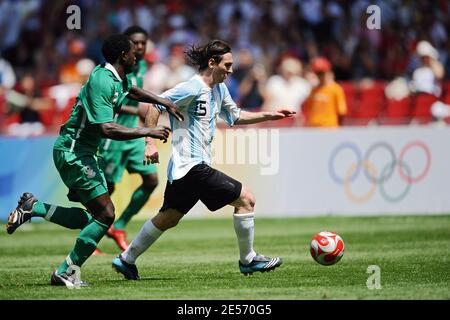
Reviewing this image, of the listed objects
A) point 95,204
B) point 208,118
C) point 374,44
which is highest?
point 374,44

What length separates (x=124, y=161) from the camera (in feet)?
48.3

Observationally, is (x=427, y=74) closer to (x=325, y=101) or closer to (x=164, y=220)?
(x=325, y=101)

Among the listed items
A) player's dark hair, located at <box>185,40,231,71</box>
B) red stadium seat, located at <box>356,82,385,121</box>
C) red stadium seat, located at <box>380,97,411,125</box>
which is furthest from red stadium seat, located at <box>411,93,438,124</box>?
player's dark hair, located at <box>185,40,231,71</box>

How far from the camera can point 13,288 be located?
1034 cm

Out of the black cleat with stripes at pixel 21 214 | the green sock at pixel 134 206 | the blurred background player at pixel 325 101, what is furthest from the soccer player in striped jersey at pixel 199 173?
the blurred background player at pixel 325 101

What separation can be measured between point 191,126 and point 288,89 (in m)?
11.3

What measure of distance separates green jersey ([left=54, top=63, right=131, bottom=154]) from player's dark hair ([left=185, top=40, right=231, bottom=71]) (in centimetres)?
76

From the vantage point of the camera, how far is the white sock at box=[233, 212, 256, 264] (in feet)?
36.0

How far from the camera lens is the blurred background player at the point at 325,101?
19.6 m

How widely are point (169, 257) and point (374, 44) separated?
11468mm

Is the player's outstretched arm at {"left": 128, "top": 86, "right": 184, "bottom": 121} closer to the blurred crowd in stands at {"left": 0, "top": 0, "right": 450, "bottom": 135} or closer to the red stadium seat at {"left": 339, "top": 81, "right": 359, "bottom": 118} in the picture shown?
the blurred crowd in stands at {"left": 0, "top": 0, "right": 450, "bottom": 135}

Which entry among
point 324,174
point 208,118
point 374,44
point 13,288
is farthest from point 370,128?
point 13,288

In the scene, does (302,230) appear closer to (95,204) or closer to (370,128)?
(370,128)

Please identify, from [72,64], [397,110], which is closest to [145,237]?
[397,110]
